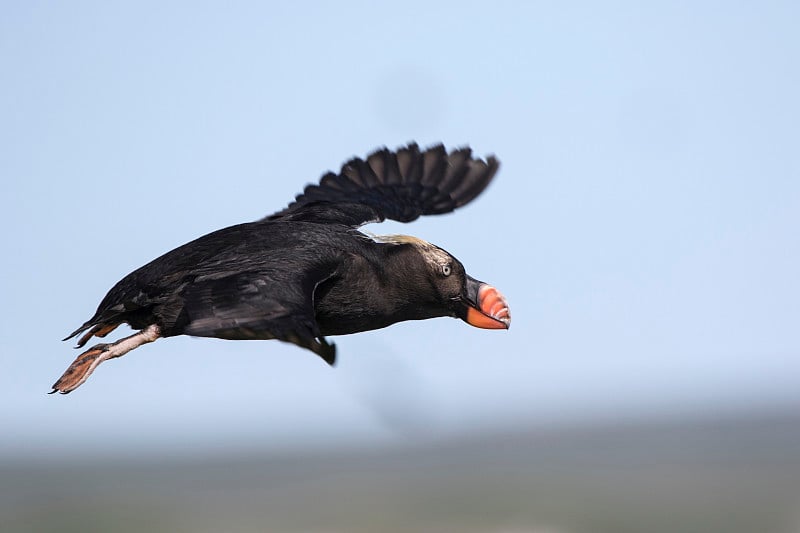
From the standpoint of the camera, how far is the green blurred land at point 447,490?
97562 mm

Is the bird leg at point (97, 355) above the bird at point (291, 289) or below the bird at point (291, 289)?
below

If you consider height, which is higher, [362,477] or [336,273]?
[362,477]

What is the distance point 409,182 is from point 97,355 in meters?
4.68

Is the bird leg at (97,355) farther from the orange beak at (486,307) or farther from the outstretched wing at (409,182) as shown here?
the outstretched wing at (409,182)

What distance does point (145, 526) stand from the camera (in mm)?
102688

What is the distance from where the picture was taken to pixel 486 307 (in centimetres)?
1219

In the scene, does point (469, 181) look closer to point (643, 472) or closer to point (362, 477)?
point (643, 472)

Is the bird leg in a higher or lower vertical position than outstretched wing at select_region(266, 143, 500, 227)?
lower

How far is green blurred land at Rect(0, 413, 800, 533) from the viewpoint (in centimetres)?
9756

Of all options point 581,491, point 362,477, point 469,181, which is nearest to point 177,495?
point 362,477

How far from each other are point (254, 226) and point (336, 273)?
881mm

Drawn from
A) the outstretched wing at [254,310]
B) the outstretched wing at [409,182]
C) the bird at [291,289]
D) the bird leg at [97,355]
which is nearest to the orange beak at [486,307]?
the bird at [291,289]

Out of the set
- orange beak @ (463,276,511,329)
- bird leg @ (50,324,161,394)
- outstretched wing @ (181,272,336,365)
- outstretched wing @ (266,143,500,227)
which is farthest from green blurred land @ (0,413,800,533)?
outstretched wing @ (181,272,336,365)

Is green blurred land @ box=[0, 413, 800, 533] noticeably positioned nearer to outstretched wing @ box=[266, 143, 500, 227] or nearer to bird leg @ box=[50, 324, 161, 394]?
outstretched wing @ box=[266, 143, 500, 227]
